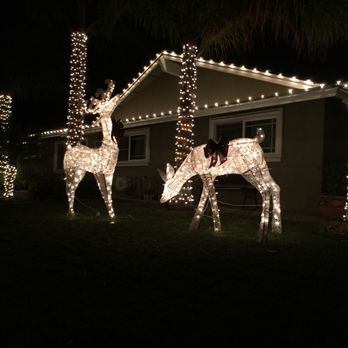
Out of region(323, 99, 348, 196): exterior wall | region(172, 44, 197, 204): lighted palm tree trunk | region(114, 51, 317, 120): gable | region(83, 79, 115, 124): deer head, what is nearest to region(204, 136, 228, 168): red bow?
region(83, 79, 115, 124): deer head

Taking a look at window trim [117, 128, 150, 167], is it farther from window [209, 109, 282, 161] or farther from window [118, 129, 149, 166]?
window [209, 109, 282, 161]

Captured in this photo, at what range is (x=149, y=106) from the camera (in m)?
17.4

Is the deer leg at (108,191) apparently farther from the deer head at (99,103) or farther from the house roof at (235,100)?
the house roof at (235,100)

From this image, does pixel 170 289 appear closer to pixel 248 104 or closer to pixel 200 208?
pixel 200 208

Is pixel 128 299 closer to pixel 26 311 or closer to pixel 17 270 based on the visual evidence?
pixel 26 311

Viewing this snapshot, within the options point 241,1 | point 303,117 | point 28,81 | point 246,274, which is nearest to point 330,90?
point 303,117

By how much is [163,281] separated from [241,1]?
8554mm

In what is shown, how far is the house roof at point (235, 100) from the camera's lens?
416 inches

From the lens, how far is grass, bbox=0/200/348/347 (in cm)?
297

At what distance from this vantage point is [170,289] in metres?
3.94

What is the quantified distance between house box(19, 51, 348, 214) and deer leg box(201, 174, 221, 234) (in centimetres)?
414

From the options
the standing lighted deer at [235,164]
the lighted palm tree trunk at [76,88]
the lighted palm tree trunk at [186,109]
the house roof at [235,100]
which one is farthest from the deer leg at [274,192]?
the lighted palm tree trunk at [76,88]

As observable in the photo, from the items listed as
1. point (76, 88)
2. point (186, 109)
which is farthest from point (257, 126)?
point (76, 88)

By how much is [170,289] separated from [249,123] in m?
9.77
